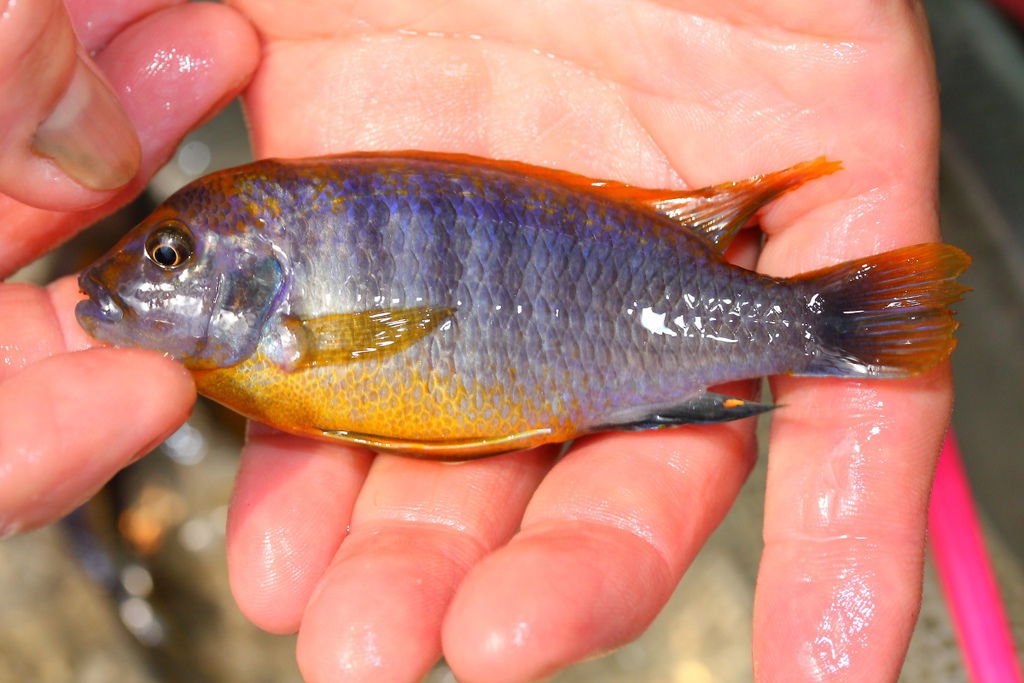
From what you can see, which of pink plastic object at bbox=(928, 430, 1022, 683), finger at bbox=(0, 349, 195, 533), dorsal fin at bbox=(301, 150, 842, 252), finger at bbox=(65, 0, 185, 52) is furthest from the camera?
pink plastic object at bbox=(928, 430, 1022, 683)

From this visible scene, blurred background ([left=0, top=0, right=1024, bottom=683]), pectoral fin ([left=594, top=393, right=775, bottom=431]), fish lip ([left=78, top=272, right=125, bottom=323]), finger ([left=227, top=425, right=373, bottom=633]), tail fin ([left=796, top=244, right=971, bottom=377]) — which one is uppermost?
fish lip ([left=78, top=272, right=125, bottom=323])

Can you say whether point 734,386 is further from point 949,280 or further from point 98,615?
point 98,615

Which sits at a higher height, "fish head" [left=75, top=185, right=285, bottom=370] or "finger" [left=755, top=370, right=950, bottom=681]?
"fish head" [left=75, top=185, right=285, bottom=370]

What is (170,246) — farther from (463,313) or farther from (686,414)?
(686,414)

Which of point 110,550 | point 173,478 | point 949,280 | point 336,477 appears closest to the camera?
point 949,280

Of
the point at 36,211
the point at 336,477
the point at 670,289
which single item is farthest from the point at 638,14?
the point at 36,211

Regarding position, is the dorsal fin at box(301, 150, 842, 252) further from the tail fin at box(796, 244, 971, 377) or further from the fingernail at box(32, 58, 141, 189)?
the fingernail at box(32, 58, 141, 189)

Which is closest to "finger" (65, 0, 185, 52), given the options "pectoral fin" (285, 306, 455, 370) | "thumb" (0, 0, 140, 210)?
"thumb" (0, 0, 140, 210)
